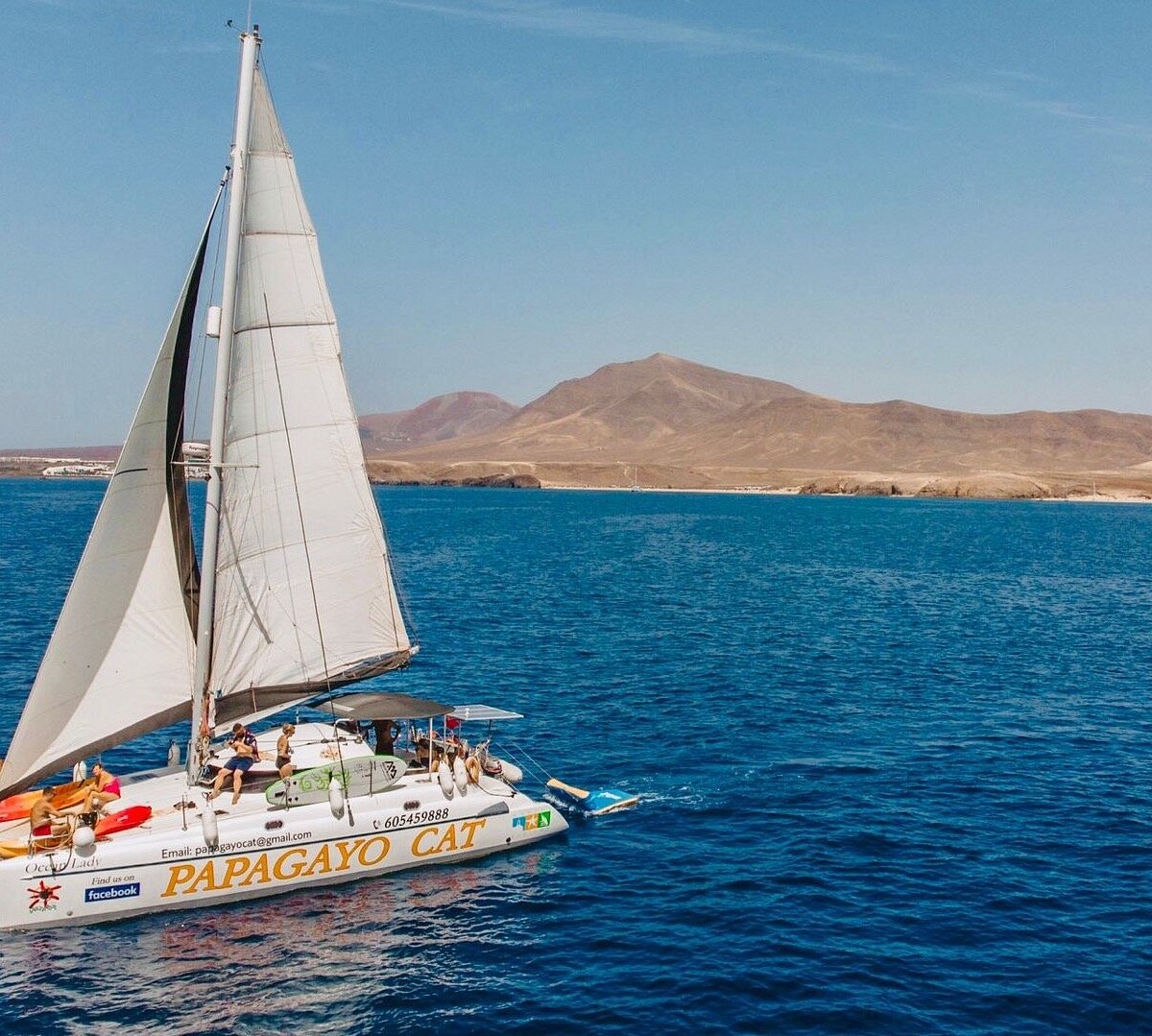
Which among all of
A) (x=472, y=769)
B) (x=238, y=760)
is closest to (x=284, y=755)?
(x=238, y=760)

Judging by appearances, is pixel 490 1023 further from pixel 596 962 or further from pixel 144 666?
pixel 144 666

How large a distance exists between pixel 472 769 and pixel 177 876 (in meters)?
7.47

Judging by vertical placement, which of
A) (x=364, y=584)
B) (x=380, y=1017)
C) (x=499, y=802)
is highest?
(x=364, y=584)

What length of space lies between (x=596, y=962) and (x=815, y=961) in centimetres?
453

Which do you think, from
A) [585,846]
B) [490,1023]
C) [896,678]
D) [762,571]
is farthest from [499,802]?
[762,571]

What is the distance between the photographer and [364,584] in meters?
28.3

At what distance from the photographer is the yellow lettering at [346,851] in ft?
82.4

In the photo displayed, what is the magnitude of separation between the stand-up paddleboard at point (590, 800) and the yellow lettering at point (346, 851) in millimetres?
7070

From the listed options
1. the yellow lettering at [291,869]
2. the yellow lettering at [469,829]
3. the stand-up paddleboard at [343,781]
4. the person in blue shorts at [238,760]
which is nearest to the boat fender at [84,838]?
the person in blue shorts at [238,760]

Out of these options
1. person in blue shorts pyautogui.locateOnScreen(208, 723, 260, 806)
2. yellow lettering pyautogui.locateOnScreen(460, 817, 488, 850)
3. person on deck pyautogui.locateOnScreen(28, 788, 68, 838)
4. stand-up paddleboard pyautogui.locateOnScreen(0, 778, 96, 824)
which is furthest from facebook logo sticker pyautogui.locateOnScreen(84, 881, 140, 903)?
yellow lettering pyautogui.locateOnScreen(460, 817, 488, 850)

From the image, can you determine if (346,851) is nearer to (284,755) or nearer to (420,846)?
(420,846)

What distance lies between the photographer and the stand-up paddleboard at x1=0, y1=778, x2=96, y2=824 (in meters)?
23.9

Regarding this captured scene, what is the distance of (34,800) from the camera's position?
24.6 meters

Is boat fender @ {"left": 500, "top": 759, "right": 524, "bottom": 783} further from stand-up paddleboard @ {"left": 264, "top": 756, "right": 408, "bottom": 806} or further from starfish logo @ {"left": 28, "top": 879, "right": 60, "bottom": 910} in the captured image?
starfish logo @ {"left": 28, "top": 879, "right": 60, "bottom": 910}
